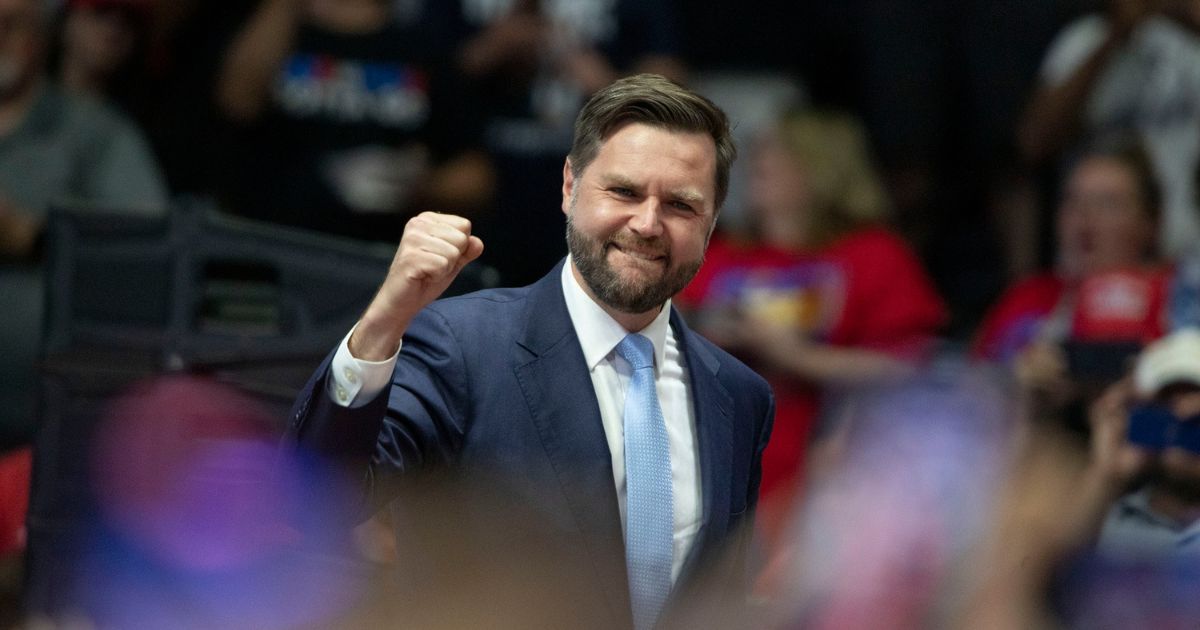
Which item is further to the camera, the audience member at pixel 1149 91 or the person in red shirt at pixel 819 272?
the audience member at pixel 1149 91

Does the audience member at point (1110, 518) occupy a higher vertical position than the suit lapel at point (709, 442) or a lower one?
lower

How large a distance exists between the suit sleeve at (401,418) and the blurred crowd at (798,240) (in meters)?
0.05

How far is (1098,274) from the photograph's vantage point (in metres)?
4.53

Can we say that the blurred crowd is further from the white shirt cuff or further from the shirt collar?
the shirt collar

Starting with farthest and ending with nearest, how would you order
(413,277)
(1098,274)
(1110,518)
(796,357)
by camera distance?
(1098,274) < (796,357) < (1110,518) < (413,277)

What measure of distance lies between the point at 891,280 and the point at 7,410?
7.66ft

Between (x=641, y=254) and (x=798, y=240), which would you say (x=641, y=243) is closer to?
(x=641, y=254)

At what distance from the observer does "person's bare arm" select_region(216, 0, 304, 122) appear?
4793 mm

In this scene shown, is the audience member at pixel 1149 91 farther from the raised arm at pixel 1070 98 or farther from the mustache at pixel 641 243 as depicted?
the mustache at pixel 641 243

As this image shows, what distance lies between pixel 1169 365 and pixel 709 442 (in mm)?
1862

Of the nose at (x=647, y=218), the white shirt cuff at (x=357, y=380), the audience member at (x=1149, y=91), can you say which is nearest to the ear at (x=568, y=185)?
the nose at (x=647, y=218)

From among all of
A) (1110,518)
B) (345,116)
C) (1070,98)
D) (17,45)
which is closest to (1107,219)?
(1070,98)

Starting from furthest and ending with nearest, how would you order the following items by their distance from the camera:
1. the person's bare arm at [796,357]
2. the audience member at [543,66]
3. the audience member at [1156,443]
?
the audience member at [543,66]
the person's bare arm at [796,357]
the audience member at [1156,443]

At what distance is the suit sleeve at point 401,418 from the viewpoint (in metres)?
1.95
